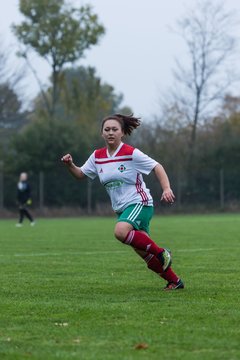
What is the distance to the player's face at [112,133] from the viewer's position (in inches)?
348

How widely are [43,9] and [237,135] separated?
1389 cm

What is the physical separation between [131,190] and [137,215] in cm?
26

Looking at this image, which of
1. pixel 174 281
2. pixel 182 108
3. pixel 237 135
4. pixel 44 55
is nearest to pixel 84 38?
pixel 44 55

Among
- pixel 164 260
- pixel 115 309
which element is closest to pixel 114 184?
pixel 164 260

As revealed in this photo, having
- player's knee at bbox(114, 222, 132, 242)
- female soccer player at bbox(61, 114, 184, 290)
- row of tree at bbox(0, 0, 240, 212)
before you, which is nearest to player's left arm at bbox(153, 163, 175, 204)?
female soccer player at bbox(61, 114, 184, 290)

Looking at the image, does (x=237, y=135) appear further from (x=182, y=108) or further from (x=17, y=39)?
(x=17, y=39)

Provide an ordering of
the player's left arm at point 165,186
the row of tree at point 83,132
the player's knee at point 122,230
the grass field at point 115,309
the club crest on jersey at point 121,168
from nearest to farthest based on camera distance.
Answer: the grass field at point 115,309 < the player's left arm at point 165,186 < the player's knee at point 122,230 < the club crest on jersey at point 121,168 < the row of tree at point 83,132

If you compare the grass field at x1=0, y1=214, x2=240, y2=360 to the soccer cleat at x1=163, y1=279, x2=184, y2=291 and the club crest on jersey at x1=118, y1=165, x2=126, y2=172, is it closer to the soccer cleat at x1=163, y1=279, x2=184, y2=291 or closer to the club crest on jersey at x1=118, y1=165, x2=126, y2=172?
the soccer cleat at x1=163, y1=279, x2=184, y2=291

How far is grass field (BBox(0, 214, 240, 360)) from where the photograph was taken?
5.42 meters

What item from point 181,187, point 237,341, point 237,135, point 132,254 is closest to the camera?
point 237,341

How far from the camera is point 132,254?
14477 mm

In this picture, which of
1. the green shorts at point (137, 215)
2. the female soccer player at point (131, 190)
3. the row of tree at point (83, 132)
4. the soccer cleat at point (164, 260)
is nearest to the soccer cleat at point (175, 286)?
the female soccer player at point (131, 190)

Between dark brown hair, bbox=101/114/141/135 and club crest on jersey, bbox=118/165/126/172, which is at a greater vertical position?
dark brown hair, bbox=101/114/141/135

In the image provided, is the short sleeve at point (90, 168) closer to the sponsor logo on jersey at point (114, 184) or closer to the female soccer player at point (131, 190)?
the female soccer player at point (131, 190)
